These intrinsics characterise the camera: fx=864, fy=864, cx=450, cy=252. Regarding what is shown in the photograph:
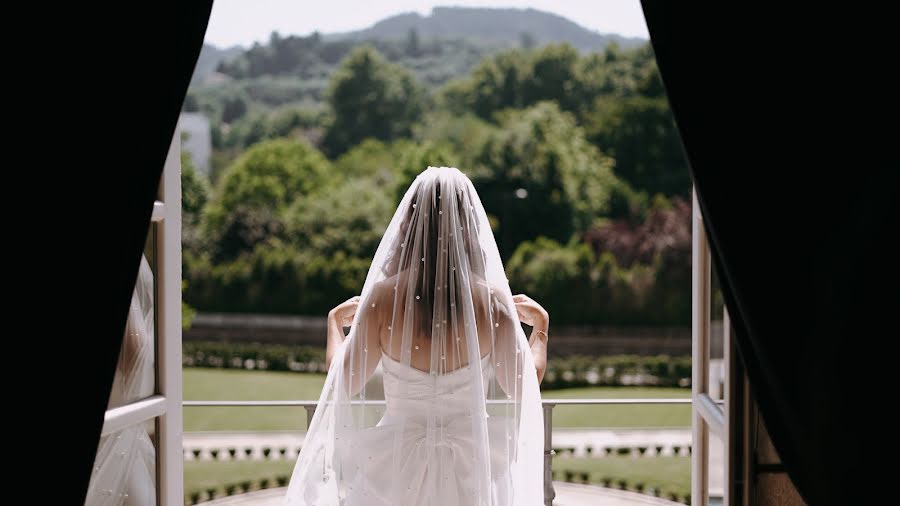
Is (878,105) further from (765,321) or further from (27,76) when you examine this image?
(27,76)

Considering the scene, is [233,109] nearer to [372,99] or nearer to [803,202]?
[372,99]

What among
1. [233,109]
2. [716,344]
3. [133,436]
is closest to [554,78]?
[233,109]

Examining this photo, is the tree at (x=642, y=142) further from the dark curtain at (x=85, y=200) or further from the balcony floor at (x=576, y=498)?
the dark curtain at (x=85, y=200)

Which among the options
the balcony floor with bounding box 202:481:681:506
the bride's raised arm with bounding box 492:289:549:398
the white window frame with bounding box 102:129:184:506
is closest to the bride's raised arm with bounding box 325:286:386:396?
the bride's raised arm with bounding box 492:289:549:398

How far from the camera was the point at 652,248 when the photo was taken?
29.3m

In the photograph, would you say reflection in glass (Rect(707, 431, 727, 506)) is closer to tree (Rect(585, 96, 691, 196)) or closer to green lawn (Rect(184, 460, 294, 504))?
green lawn (Rect(184, 460, 294, 504))

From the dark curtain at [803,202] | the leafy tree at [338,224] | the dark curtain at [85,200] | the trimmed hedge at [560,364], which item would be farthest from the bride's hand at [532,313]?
the leafy tree at [338,224]

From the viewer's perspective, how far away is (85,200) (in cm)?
138

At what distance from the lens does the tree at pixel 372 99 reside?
44.0 meters

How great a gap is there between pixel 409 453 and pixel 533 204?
102ft

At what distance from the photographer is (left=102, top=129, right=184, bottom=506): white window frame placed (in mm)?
1793

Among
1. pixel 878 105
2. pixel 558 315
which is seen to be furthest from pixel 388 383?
pixel 558 315

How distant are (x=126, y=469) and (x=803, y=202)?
1.39m

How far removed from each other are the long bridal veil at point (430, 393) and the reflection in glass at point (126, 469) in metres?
0.43
